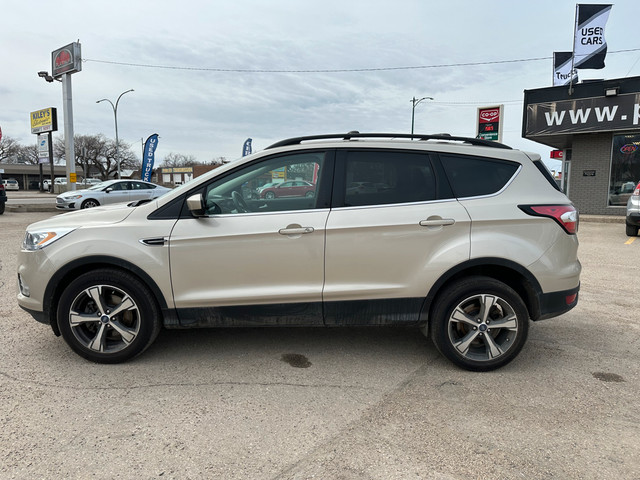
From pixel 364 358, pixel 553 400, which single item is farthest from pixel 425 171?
pixel 553 400

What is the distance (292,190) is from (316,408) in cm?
167

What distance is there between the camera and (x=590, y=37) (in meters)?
17.3

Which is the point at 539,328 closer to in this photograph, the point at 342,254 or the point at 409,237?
the point at 409,237

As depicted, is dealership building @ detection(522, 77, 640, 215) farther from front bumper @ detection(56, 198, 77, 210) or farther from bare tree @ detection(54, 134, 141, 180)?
bare tree @ detection(54, 134, 141, 180)

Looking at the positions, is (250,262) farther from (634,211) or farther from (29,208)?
(29,208)

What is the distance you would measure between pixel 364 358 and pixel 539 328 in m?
2.09

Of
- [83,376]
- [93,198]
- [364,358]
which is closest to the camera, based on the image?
[83,376]

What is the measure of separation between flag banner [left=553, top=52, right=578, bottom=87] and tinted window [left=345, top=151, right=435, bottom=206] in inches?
836

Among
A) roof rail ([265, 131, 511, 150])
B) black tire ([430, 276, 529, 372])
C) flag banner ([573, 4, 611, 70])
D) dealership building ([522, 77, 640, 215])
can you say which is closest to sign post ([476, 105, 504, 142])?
dealership building ([522, 77, 640, 215])

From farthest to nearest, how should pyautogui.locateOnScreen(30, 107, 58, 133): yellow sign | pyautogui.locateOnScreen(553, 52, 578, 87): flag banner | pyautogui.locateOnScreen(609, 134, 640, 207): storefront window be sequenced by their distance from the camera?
pyautogui.locateOnScreen(30, 107, 58, 133): yellow sign → pyautogui.locateOnScreen(553, 52, 578, 87): flag banner → pyautogui.locateOnScreen(609, 134, 640, 207): storefront window

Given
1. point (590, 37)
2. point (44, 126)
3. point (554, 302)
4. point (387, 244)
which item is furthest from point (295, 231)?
point (44, 126)

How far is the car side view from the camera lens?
350 centimetres

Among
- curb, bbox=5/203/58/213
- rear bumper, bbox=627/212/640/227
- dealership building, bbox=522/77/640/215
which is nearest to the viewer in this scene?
rear bumper, bbox=627/212/640/227

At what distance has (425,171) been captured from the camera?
3682 mm
